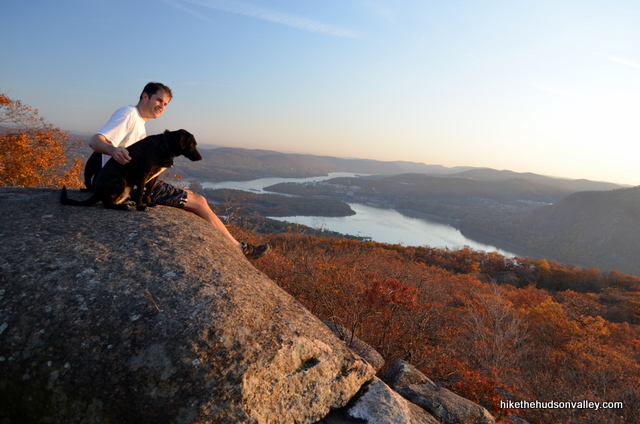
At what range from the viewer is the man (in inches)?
135

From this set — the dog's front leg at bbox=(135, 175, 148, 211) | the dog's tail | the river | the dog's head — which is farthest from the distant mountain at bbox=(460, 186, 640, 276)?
the dog's tail

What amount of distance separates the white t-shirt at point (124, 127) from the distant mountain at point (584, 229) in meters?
70.0

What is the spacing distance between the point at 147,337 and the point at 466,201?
377 ft

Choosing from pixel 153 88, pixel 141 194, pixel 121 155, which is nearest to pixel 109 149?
pixel 121 155

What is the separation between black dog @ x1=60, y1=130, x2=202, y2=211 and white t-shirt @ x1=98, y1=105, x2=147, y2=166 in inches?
10.8

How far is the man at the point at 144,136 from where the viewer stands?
3424 millimetres

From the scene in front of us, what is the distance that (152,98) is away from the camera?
385 centimetres

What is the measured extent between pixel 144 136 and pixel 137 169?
2.71 feet

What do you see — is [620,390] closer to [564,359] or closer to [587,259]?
[564,359]

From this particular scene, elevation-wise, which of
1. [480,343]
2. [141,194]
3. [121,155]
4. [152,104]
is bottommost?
[480,343]

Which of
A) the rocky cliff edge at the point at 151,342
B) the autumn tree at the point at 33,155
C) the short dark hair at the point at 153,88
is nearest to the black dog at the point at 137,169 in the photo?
the rocky cliff edge at the point at 151,342

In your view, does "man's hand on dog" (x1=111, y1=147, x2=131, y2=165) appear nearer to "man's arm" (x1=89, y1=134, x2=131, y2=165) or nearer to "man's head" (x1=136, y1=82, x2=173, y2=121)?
"man's arm" (x1=89, y1=134, x2=131, y2=165)

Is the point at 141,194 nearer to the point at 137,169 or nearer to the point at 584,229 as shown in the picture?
the point at 137,169

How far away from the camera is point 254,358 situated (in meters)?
2.22
